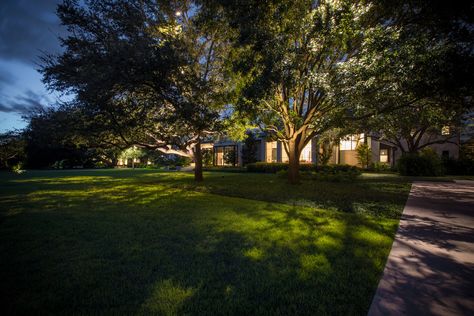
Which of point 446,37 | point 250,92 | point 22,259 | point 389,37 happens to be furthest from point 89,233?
point 446,37

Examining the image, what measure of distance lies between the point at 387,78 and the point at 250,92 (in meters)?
5.61

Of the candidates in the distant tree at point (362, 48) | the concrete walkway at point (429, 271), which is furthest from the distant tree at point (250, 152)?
the concrete walkway at point (429, 271)

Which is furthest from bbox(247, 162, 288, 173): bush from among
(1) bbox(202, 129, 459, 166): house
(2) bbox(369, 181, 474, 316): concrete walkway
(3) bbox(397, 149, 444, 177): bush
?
(2) bbox(369, 181, 474, 316): concrete walkway

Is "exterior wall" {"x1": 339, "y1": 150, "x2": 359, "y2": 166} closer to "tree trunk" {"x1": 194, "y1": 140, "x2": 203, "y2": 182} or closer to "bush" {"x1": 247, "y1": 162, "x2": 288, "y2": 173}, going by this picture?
"bush" {"x1": 247, "y1": 162, "x2": 288, "y2": 173}

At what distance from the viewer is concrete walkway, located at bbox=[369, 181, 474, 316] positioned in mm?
2422

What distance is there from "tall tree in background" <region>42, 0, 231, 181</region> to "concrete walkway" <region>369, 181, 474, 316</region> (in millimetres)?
7893

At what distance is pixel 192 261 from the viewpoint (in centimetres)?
346

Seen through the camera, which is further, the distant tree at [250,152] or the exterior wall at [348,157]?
the distant tree at [250,152]

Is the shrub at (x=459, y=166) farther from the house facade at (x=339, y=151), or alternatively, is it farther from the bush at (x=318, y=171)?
the bush at (x=318, y=171)

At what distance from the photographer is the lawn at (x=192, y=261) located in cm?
246

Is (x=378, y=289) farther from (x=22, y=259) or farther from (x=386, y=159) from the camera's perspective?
(x=386, y=159)

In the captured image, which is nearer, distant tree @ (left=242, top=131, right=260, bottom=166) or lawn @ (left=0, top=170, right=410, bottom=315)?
lawn @ (left=0, top=170, right=410, bottom=315)

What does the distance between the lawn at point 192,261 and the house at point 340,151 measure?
51.2ft

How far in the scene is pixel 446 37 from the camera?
746 centimetres
